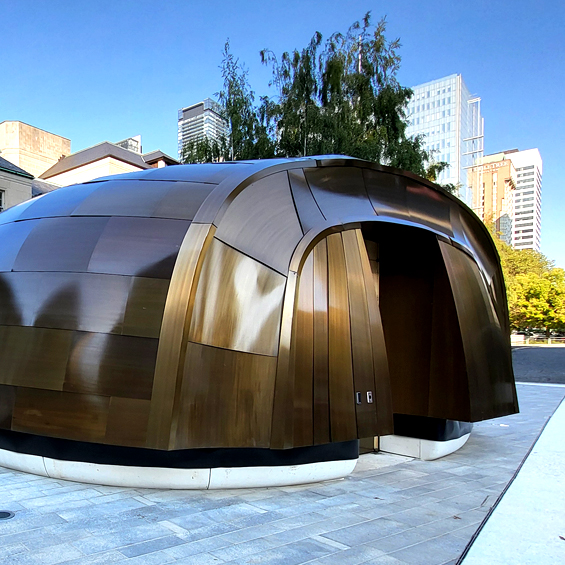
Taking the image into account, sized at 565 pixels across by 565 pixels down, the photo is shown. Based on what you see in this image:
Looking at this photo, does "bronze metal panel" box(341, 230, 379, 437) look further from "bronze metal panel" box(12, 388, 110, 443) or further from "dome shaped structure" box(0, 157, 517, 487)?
"bronze metal panel" box(12, 388, 110, 443)

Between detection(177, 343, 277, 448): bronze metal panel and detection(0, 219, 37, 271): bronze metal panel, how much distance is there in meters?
3.62

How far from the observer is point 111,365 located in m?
6.98

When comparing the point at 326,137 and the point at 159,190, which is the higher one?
the point at 326,137

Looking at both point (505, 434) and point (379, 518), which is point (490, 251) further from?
point (379, 518)

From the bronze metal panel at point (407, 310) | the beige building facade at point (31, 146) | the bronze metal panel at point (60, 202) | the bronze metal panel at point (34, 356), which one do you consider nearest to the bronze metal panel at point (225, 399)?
the bronze metal panel at point (34, 356)

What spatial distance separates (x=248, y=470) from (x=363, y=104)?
29.0 meters

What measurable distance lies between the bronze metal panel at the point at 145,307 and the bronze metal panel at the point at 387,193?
4.25 meters

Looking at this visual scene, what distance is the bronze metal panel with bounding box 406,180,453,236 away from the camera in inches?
397

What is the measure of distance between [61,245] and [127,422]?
115 inches

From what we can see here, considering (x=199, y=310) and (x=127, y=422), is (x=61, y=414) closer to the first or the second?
(x=127, y=422)

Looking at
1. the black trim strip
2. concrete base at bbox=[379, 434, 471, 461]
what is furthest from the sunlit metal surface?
concrete base at bbox=[379, 434, 471, 461]

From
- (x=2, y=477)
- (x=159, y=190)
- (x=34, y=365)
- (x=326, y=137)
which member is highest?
(x=326, y=137)

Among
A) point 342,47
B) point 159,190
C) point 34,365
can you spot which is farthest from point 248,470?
point 342,47

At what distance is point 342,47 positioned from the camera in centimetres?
3338
